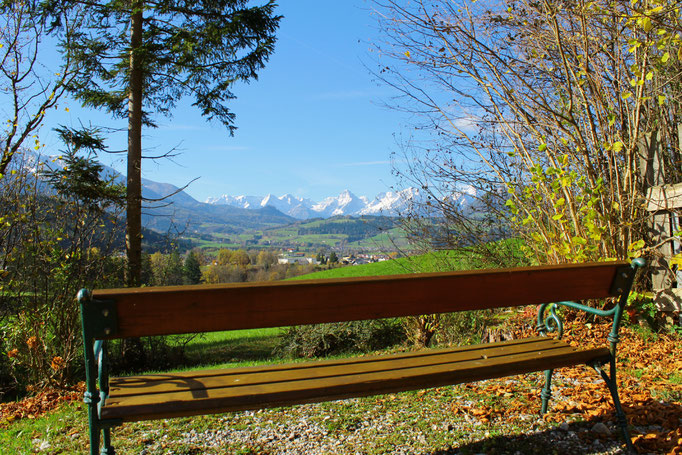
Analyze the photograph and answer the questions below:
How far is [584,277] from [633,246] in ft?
7.35

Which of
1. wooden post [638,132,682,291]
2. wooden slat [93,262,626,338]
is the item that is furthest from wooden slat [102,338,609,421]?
wooden post [638,132,682,291]

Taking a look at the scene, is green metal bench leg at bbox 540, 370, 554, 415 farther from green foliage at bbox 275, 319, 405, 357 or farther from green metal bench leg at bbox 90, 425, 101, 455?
green foliage at bbox 275, 319, 405, 357

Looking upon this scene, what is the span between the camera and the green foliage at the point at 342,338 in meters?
6.98

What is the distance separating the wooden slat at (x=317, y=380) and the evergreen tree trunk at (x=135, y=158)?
5.80 m

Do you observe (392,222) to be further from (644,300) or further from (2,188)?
(2,188)

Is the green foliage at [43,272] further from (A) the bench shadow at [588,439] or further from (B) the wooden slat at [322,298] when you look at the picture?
(A) the bench shadow at [588,439]

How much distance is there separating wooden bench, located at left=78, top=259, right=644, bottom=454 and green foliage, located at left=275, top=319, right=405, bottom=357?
4.46 metres

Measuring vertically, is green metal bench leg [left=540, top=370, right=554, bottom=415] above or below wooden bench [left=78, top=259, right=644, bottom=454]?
below

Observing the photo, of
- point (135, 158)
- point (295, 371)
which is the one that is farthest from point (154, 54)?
point (295, 371)

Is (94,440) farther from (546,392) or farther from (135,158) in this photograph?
(135,158)

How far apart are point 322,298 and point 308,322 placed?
0.13 metres

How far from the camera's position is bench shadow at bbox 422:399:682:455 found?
8.41 feet

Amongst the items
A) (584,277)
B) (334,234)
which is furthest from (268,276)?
(334,234)

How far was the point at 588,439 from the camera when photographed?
2.69 meters
